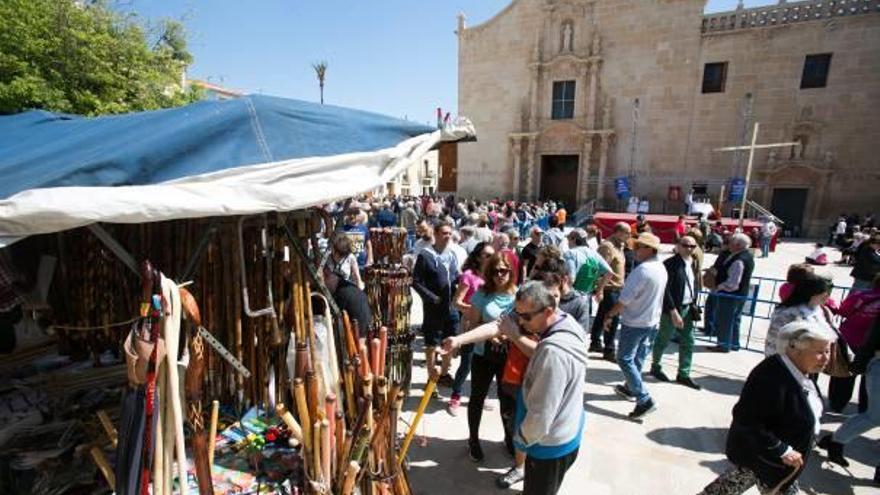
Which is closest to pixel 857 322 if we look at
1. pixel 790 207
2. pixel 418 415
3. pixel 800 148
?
pixel 418 415

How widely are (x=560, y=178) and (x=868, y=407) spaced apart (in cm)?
2411

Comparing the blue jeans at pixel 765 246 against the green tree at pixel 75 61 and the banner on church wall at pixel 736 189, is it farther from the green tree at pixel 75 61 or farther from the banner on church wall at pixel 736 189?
the green tree at pixel 75 61

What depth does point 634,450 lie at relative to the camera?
12.9ft

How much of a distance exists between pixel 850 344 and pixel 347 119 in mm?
5250

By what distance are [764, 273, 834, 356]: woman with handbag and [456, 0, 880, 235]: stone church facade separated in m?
21.3

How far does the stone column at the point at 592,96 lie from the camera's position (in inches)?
936

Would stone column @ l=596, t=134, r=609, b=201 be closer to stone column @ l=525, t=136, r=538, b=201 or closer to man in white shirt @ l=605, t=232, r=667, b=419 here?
→ stone column @ l=525, t=136, r=538, b=201

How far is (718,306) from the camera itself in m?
6.38

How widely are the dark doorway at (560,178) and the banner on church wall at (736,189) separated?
7857mm

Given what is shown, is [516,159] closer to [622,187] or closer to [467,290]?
[622,187]

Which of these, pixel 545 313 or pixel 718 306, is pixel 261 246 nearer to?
pixel 545 313

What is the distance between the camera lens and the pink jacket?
402cm

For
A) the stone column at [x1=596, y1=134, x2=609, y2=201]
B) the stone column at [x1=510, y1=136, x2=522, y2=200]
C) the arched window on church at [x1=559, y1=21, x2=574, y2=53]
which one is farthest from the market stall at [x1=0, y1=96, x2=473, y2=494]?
the arched window on church at [x1=559, y1=21, x2=574, y2=53]

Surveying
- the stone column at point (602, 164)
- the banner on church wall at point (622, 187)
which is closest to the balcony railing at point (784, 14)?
the stone column at point (602, 164)
